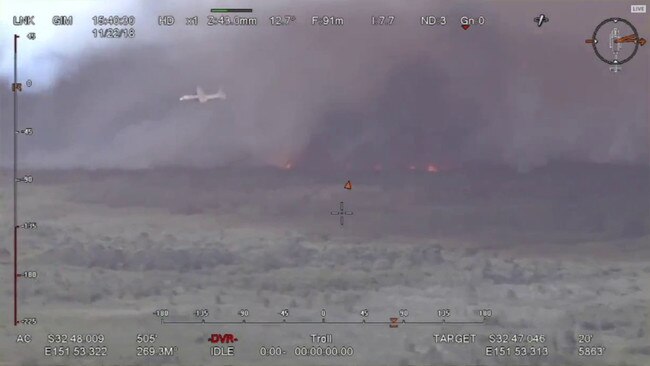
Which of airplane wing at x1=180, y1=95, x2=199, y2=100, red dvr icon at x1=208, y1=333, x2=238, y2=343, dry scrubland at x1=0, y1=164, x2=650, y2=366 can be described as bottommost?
red dvr icon at x1=208, y1=333, x2=238, y2=343

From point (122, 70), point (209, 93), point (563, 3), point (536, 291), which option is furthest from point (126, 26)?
point (536, 291)

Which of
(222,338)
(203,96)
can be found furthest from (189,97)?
(222,338)

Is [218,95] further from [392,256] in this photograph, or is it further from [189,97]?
[392,256]

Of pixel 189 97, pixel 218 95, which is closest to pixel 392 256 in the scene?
pixel 218 95

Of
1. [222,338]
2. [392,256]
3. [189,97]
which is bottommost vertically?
[222,338]

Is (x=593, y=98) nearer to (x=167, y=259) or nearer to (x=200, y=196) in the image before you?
(x=200, y=196)

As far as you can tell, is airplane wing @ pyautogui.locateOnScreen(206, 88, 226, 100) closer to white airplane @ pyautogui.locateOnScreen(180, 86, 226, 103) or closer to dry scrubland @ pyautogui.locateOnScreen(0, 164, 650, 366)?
white airplane @ pyautogui.locateOnScreen(180, 86, 226, 103)

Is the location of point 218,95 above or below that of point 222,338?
above

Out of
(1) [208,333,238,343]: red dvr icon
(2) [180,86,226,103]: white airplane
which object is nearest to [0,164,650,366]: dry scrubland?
(1) [208,333,238,343]: red dvr icon

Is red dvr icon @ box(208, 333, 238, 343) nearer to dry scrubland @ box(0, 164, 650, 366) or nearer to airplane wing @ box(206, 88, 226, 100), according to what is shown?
dry scrubland @ box(0, 164, 650, 366)

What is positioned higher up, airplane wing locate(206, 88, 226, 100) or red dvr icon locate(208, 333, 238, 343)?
airplane wing locate(206, 88, 226, 100)
